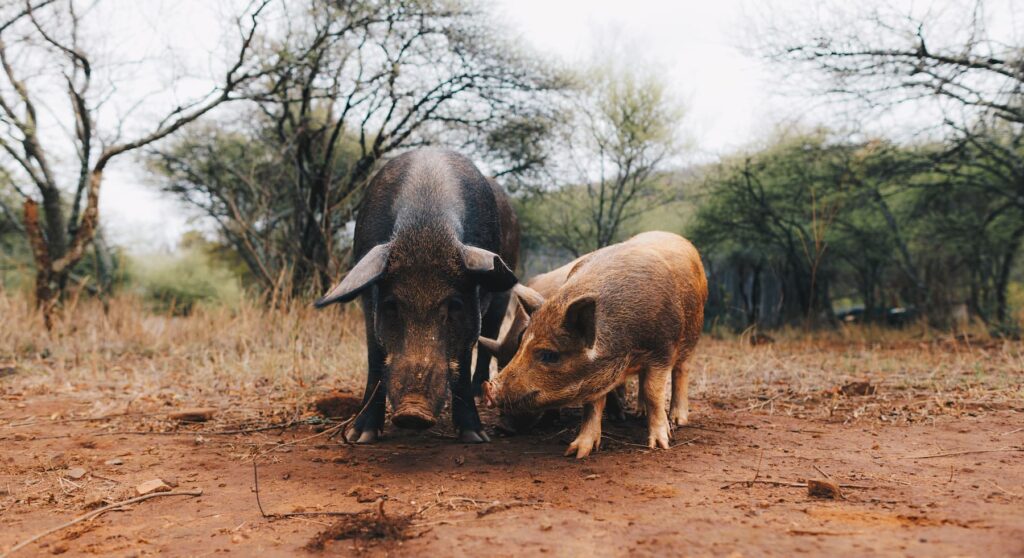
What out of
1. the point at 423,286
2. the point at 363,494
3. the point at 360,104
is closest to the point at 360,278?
the point at 423,286

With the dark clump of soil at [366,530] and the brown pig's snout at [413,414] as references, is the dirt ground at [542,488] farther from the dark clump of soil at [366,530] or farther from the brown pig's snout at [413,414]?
the brown pig's snout at [413,414]

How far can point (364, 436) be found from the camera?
13.6 ft

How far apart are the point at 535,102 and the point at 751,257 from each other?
9077mm

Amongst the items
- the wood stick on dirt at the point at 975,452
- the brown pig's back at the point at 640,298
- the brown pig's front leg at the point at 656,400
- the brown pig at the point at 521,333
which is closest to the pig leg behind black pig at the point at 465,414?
the brown pig at the point at 521,333

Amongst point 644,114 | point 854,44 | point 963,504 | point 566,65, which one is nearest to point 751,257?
point 644,114

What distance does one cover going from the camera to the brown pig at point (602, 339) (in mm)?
3570

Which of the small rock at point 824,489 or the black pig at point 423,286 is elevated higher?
the black pig at point 423,286

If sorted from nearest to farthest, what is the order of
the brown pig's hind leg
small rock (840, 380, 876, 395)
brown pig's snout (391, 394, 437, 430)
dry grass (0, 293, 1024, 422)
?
brown pig's snout (391, 394, 437, 430)
the brown pig's hind leg
dry grass (0, 293, 1024, 422)
small rock (840, 380, 876, 395)

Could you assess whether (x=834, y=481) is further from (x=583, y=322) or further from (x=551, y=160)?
(x=551, y=160)

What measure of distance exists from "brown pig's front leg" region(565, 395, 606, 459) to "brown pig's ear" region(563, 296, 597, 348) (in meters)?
0.37

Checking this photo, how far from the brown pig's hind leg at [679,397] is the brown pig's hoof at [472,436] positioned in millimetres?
1301

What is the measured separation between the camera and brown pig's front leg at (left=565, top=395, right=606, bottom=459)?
11.9 ft

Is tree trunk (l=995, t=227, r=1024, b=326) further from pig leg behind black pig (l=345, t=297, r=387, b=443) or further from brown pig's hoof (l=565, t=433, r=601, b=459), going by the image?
pig leg behind black pig (l=345, t=297, r=387, b=443)

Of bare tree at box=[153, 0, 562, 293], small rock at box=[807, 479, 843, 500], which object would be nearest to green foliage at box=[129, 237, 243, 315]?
bare tree at box=[153, 0, 562, 293]
